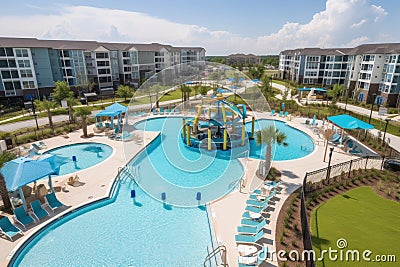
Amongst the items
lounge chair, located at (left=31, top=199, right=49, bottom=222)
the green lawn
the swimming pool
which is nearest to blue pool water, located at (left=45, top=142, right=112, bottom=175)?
the swimming pool

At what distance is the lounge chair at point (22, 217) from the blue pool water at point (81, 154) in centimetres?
521

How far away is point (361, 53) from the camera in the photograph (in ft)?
140

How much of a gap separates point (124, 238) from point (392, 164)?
17695mm

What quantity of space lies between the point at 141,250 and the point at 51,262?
3556mm

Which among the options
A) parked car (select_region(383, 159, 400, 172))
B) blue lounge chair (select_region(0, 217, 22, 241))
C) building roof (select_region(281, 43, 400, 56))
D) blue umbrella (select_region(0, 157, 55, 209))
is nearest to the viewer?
blue lounge chair (select_region(0, 217, 22, 241))

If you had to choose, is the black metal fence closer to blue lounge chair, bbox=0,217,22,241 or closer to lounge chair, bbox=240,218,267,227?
lounge chair, bbox=240,218,267,227

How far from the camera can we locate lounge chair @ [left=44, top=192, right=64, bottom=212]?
12.7 meters

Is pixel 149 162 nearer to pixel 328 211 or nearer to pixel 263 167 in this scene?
pixel 263 167

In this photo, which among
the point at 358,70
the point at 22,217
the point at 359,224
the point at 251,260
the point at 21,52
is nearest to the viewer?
the point at 251,260

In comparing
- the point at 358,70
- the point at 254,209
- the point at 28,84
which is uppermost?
the point at 358,70

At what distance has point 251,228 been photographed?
10516 millimetres

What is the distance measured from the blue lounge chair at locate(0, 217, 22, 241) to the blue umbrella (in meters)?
1.35

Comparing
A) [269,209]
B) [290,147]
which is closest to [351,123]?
[290,147]

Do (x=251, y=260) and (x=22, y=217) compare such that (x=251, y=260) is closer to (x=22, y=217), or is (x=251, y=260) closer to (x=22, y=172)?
(x=22, y=217)
